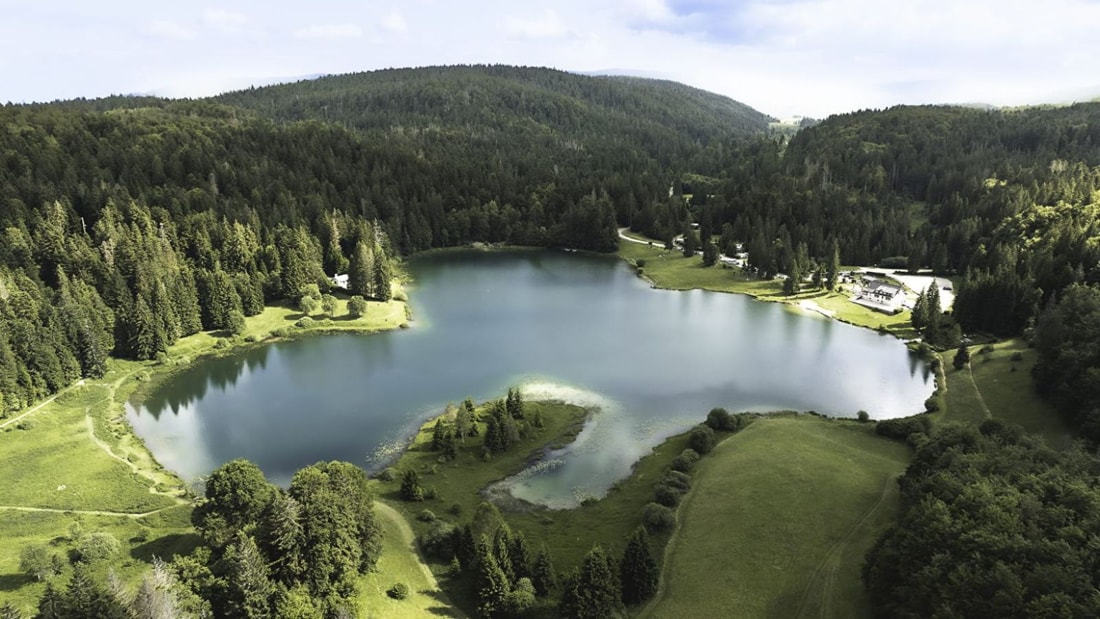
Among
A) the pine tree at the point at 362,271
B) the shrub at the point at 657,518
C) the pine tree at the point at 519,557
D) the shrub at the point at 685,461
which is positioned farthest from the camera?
the pine tree at the point at 362,271

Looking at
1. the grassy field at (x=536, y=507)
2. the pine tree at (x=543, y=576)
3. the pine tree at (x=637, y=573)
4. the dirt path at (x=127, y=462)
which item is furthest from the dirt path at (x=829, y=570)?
the dirt path at (x=127, y=462)

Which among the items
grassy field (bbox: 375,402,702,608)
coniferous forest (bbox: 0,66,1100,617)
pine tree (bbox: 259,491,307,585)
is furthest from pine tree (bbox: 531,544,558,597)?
pine tree (bbox: 259,491,307,585)

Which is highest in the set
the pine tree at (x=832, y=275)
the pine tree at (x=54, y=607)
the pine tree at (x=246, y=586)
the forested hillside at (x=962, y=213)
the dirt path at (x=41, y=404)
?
the forested hillside at (x=962, y=213)

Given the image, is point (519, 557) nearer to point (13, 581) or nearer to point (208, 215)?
point (13, 581)

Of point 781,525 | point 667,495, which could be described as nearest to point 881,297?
point 667,495

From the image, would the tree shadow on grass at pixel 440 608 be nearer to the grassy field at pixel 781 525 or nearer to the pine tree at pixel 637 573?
the pine tree at pixel 637 573

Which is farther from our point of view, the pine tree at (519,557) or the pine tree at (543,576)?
the pine tree at (519,557)

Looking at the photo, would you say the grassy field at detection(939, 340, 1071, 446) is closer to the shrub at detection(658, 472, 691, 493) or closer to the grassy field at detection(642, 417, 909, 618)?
the grassy field at detection(642, 417, 909, 618)
